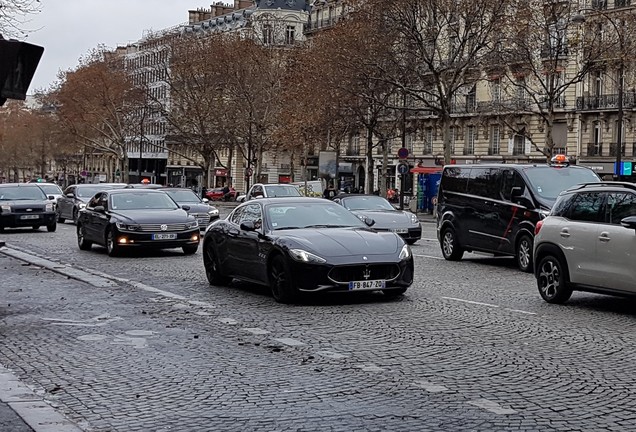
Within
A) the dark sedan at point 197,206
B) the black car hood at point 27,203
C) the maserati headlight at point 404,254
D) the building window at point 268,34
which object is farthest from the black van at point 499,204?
the building window at point 268,34

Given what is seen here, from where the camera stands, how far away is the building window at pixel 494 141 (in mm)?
75375

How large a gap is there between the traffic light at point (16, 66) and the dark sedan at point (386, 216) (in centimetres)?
1756

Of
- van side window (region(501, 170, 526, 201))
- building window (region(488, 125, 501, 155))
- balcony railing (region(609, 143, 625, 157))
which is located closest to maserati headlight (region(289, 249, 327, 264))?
van side window (region(501, 170, 526, 201))

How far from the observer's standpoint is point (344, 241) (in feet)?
45.5

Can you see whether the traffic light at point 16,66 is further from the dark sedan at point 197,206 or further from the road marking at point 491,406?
the dark sedan at point 197,206

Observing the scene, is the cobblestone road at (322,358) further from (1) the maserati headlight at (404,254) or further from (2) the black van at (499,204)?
(2) the black van at (499,204)

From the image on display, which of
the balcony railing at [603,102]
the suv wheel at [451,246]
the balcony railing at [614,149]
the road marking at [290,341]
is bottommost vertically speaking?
the road marking at [290,341]

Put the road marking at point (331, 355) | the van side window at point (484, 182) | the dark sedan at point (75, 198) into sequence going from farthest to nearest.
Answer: the dark sedan at point (75, 198), the van side window at point (484, 182), the road marking at point (331, 355)

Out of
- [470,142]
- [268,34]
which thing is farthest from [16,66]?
[470,142]

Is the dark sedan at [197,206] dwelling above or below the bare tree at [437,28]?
below

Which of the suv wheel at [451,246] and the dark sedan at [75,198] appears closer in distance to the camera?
the suv wheel at [451,246]

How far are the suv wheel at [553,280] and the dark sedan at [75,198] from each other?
27586 millimetres

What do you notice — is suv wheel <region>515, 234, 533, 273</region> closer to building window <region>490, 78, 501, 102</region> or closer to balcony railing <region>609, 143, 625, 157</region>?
balcony railing <region>609, 143, 625, 157</region>

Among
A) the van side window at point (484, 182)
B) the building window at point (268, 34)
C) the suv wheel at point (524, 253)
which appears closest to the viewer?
the suv wheel at point (524, 253)
